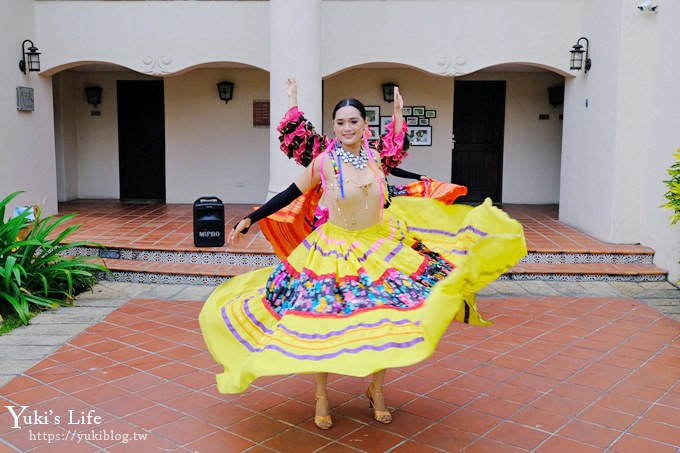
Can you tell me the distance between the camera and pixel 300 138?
4.21 meters

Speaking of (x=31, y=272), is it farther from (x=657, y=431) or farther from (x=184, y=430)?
(x=657, y=431)

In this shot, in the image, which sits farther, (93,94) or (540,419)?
(93,94)

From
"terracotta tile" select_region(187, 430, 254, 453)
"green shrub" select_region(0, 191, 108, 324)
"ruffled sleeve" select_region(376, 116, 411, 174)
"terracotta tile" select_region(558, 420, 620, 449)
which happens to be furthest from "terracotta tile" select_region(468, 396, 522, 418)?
"green shrub" select_region(0, 191, 108, 324)

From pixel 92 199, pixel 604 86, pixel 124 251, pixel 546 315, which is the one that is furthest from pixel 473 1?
pixel 92 199

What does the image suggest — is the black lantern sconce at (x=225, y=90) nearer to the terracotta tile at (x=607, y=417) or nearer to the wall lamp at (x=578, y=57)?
the wall lamp at (x=578, y=57)

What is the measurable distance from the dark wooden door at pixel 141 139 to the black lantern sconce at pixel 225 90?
132cm

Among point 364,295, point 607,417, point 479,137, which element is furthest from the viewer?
Answer: point 479,137

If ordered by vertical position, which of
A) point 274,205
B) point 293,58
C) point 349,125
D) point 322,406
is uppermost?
point 293,58

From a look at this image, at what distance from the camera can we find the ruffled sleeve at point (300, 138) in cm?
419

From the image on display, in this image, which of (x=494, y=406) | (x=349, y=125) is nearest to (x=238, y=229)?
(x=349, y=125)

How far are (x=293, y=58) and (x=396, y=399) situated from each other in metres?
5.66

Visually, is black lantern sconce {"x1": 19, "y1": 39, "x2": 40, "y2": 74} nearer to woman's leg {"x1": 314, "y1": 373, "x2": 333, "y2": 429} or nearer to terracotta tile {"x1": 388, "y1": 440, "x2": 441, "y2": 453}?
woman's leg {"x1": 314, "y1": 373, "x2": 333, "y2": 429}

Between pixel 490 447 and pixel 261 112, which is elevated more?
pixel 261 112

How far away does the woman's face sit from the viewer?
3.84 m
